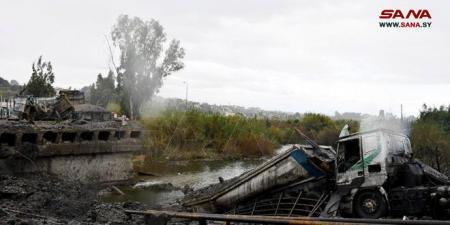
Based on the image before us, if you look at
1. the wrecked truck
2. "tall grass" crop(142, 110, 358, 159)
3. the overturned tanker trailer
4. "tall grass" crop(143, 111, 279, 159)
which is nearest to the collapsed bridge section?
the wrecked truck

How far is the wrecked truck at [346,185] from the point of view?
9.95 meters

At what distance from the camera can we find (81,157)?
16609 mm

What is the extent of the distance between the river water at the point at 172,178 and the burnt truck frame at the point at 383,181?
654 centimetres

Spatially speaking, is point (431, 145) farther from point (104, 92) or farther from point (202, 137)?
point (104, 92)

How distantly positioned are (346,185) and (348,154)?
0.81m

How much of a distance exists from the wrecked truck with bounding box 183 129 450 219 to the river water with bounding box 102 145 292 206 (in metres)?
4.22

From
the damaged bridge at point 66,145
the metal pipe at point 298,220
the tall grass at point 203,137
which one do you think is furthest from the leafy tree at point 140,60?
the metal pipe at point 298,220

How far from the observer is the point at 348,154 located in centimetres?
1098

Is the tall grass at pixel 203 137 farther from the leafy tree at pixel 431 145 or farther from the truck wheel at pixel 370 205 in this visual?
the truck wheel at pixel 370 205

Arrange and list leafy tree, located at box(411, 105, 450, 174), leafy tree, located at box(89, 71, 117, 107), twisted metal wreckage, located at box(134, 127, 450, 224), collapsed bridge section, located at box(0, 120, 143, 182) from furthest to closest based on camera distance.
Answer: leafy tree, located at box(89, 71, 117, 107) → leafy tree, located at box(411, 105, 450, 174) → collapsed bridge section, located at box(0, 120, 143, 182) → twisted metal wreckage, located at box(134, 127, 450, 224)

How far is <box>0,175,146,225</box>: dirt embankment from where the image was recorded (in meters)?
8.83

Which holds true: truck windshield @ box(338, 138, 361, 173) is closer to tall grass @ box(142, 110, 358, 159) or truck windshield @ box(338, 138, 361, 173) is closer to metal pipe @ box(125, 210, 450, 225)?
metal pipe @ box(125, 210, 450, 225)

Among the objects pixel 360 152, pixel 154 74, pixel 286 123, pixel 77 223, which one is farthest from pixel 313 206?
pixel 286 123

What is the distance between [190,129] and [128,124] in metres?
16.8
